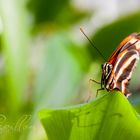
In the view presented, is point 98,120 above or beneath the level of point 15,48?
beneath

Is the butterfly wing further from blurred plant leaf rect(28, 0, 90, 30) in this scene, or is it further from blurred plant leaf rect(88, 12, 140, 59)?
blurred plant leaf rect(28, 0, 90, 30)

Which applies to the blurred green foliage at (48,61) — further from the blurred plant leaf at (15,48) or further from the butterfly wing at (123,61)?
the butterfly wing at (123,61)

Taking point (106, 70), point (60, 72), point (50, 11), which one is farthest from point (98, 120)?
point (50, 11)

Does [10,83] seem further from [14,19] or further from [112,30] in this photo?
[112,30]

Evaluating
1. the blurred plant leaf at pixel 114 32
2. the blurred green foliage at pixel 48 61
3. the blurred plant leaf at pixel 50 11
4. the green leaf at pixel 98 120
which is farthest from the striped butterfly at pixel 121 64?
the blurred plant leaf at pixel 50 11

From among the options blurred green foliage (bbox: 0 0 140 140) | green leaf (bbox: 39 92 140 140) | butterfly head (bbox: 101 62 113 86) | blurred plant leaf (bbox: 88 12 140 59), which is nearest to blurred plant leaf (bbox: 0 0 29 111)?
blurred green foliage (bbox: 0 0 140 140)

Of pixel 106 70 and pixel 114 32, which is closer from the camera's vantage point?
pixel 106 70

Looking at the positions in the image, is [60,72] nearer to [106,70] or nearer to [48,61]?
[48,61]
